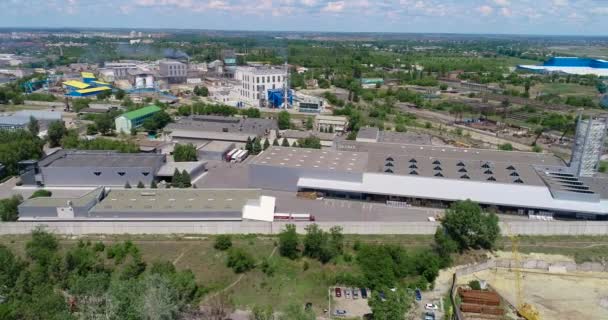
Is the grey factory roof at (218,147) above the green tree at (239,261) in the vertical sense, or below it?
above

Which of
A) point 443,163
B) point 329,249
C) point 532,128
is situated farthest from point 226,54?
point 329,249

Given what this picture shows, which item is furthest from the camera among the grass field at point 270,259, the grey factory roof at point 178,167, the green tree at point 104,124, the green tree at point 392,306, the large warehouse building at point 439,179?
the green tree at point 104,124

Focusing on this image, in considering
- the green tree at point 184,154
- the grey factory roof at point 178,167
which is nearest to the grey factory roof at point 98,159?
the grey factory roof at point 178,167

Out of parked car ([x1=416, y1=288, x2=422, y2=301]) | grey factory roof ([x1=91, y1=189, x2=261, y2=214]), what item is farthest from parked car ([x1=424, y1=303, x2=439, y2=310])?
grey factory roof ([x1=91, y1=189, x2=261, y2=214])

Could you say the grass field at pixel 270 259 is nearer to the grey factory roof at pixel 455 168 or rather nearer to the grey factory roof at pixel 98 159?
the grey factory roof at pixel 455 168

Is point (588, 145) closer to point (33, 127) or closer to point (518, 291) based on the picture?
point (518, 291)

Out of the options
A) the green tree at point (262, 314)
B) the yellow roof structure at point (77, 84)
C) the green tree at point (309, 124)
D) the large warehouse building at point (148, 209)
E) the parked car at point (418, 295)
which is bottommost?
the parked car at point (418, 295)

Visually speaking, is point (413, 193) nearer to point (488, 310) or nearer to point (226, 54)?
point (488, 310)
